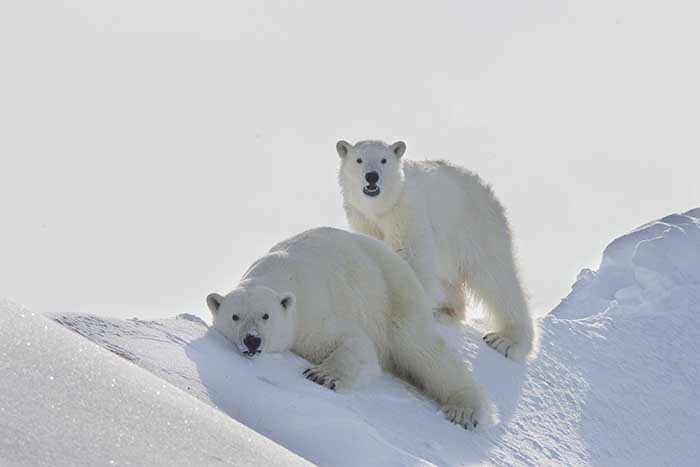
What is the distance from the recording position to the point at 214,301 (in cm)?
720

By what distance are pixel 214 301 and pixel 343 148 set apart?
3149 millimetres

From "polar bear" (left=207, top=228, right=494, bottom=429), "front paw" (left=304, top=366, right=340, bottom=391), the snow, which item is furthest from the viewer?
"polar bear" (left=207, top=228, right=494, bottom=429)

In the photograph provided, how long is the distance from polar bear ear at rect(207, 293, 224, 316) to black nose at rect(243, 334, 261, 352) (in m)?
0.35

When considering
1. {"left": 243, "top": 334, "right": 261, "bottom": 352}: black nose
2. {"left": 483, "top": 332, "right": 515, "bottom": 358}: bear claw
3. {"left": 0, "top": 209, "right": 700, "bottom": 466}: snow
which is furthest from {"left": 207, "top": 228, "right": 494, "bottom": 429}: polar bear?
{"left": 483, "top": 332, "right": 515, "bottom": 358}: bear claw

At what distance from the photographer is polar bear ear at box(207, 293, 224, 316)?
7.17 metres

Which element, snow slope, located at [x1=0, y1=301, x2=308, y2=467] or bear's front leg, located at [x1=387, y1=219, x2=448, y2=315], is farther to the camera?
bear's front leg, located at [x1=387, y1=219, x2=448, y2=315]

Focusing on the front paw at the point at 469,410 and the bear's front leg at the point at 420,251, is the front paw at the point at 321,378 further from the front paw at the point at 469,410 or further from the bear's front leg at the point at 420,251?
the bear's front leg at the point at 420,251

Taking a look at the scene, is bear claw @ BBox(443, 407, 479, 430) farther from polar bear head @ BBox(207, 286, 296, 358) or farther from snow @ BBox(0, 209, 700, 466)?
polar bear head @ BBox(207, 286, 296, 358)

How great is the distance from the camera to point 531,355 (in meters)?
9.97

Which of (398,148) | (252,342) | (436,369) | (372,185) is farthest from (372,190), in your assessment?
(252,342)

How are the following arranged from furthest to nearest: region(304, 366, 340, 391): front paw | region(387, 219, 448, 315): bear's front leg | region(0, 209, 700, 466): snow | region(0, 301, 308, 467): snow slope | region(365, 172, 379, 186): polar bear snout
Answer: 1. region(365, 172, 379, 186): polar bear snout
2. region(387, 219, 448, 315): bear's front leg
3. region(304, 366, 340, 391): front paw
4. region(0, 209, 700, 466): snow
5. region(0, 301, 308, 467): snow slope

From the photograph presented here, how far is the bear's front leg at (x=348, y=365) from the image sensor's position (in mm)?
7066

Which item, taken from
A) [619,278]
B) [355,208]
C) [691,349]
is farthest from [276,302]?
[619,278]

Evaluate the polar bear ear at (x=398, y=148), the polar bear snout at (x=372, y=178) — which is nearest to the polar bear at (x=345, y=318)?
the polar bear snout at (x=372, y=178)
